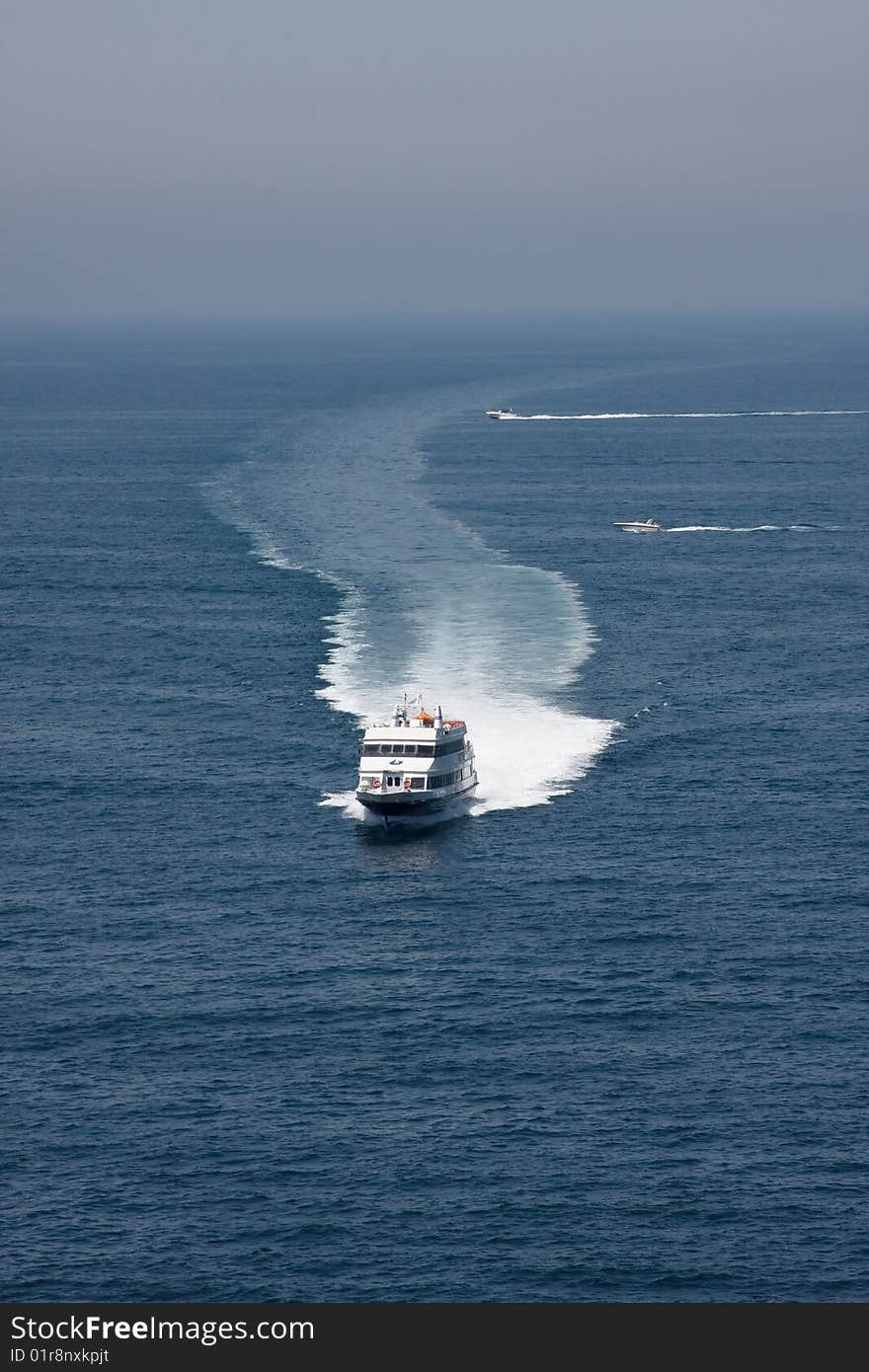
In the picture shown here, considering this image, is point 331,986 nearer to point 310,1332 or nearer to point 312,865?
point 312,865

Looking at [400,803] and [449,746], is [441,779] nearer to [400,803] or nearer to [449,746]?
[449,746]

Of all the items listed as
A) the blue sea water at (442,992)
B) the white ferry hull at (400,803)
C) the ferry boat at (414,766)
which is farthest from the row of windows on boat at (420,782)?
the blue sea water at (442,992)

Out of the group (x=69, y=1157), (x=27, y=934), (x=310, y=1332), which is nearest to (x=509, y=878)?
(x=27, y=934)

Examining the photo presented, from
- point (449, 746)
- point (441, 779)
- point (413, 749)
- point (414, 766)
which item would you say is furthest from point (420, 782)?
point (449, 746)

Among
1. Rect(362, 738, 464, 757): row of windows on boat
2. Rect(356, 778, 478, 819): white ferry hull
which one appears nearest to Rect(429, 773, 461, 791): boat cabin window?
Rect(356, 778, 478, 819): white ferry hull

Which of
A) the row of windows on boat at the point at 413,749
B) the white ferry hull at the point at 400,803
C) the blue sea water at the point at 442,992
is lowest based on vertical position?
the blue sea water at the point at 442,992

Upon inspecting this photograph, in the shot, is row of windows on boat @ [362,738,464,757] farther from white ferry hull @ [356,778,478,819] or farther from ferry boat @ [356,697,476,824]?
white ferry hull @ [356,778,478,819]

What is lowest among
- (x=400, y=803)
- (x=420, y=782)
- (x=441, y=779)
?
(x=400, y=803)

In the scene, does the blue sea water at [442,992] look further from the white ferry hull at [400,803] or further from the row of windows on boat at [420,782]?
the row of windows on boat at [420,782]
